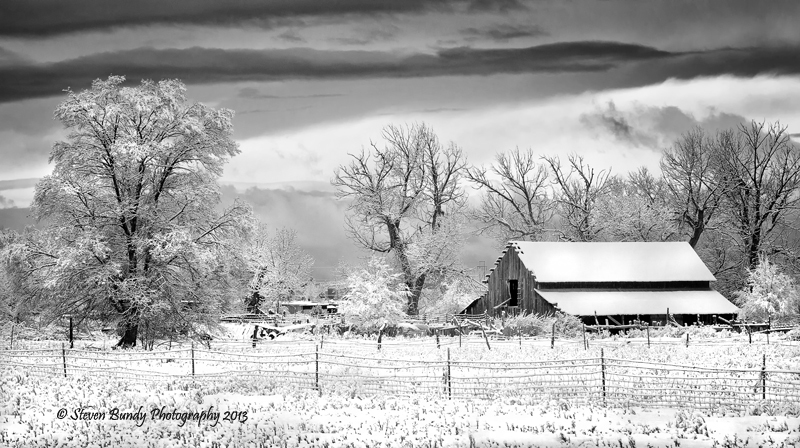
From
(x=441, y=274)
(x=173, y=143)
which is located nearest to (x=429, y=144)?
(x=441, y=274)

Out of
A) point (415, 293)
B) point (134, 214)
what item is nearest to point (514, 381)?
point (134, 214)

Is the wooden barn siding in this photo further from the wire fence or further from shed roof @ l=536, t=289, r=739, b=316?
the wire fence

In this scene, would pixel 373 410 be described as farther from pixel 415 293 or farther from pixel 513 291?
pixel 415 293

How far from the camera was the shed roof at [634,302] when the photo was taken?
4644 centimetres

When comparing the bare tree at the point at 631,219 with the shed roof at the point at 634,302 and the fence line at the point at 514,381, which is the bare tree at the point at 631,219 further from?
the fence line at the point at 514,381

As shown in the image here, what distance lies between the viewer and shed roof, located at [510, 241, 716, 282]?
5069cm

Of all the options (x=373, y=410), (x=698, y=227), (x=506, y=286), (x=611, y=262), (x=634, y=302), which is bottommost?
(x=373, y=410)

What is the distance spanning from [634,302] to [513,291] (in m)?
8.40

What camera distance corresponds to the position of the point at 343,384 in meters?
22.2

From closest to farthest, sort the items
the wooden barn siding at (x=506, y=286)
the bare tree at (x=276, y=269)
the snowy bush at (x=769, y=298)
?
the wooden barn siding at (x=506, y=286)
the snowy bush at (x=769, y=298)
the bare tree at (x=276, y=269)

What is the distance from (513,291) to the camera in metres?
52.6

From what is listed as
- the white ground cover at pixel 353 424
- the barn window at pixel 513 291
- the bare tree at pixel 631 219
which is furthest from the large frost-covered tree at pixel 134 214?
the bare tree at pixel 631 219

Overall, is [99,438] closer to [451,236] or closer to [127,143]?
[127,143]

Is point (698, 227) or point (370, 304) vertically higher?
point (698, 227)
